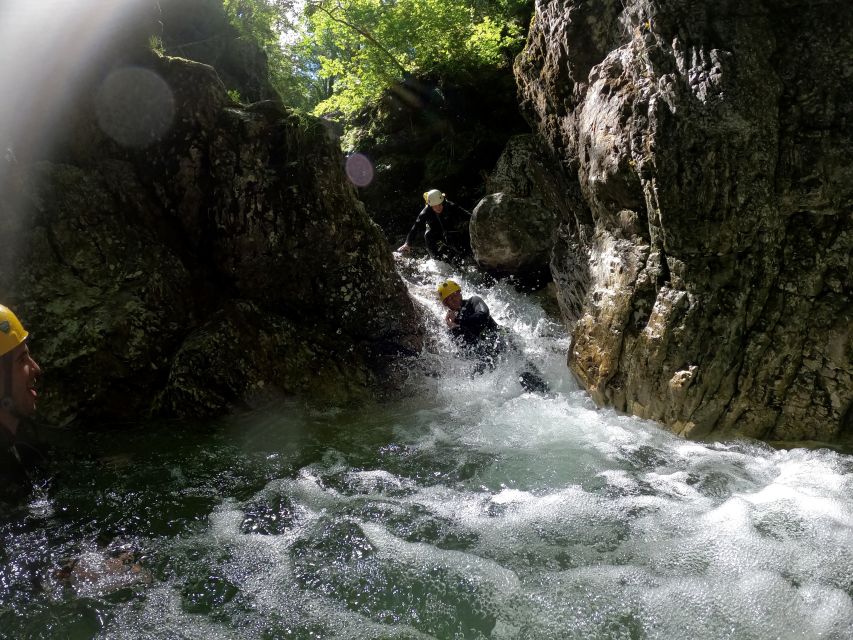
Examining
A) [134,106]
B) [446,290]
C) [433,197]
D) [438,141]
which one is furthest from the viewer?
[438,141]

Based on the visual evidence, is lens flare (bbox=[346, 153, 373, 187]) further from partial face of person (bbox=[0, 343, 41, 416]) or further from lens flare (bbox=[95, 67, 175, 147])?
partial face of person (bbox=[0, 343, 41, 416])

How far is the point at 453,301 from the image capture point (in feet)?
24.9

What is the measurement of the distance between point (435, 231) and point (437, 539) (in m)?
8.63

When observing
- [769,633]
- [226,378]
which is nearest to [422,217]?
[226,378]

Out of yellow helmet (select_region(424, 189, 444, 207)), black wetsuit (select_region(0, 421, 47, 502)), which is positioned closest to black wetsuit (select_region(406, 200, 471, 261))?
yellow helmet (select_region(424, 189, 444, 207))

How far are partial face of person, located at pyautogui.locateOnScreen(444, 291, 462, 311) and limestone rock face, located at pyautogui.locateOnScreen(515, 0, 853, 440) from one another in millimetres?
2853

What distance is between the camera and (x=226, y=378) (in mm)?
5941

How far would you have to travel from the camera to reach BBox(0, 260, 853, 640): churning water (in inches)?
109

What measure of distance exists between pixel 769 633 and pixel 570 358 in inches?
156

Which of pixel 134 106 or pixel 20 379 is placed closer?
pixel 20 379

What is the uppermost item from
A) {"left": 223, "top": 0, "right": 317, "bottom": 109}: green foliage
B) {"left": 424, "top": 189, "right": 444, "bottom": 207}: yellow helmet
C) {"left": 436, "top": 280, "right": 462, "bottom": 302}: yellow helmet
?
{"left": 223, "top": 0, "right": 317, "bottom": 109}: green foliage

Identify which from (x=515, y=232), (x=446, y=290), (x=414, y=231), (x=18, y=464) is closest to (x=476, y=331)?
(x=446, y=290)

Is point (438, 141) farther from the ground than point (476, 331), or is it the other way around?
point (438, 141)

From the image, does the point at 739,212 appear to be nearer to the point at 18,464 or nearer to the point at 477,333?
the point at 477,333
